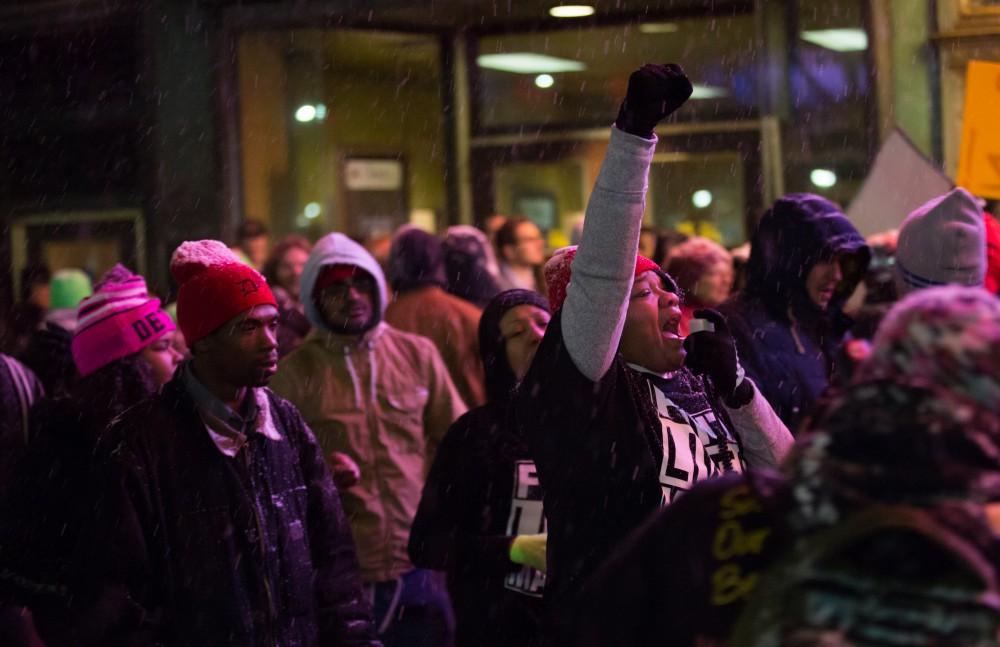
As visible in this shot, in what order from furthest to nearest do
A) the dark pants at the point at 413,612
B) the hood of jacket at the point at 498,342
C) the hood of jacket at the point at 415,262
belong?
the hood of jacket at the point at 415,262 < the dark pants at the point at 413,612 < the hood of jacket at the point at 498,342

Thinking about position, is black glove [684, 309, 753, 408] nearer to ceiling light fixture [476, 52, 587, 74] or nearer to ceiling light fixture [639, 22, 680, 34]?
ceiling light fixture [639, 22, 680, 34]

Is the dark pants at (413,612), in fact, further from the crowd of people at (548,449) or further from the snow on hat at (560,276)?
the snow on hat at (560,276)

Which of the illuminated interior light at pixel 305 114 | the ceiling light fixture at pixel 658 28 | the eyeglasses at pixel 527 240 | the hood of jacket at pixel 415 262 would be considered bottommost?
the hood of jacket at pixel 415 262

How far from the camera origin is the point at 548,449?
3617 millimetres

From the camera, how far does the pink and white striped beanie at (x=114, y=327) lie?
5848 mm

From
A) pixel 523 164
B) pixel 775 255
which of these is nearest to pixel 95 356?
pixel 775 255

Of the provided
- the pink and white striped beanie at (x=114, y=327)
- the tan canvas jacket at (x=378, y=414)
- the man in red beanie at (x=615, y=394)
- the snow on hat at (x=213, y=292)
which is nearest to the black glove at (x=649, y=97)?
the man in red beanie at (x=615, y=394)

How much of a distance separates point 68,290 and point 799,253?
251 inches

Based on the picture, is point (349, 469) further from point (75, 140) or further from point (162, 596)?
point (75, 140)

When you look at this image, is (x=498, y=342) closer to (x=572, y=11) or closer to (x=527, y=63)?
(x=572, y=11)

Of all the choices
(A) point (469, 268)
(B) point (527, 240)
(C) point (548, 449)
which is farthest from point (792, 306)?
(B) point (527, 240)

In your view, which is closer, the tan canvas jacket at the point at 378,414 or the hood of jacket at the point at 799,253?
the hood of jacket at the point at 799,253

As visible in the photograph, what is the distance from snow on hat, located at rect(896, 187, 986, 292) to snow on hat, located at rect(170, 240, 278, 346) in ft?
7.89

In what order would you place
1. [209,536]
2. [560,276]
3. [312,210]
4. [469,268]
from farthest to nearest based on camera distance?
[312,210] < [469,268] < [209,536] < [560,276]
